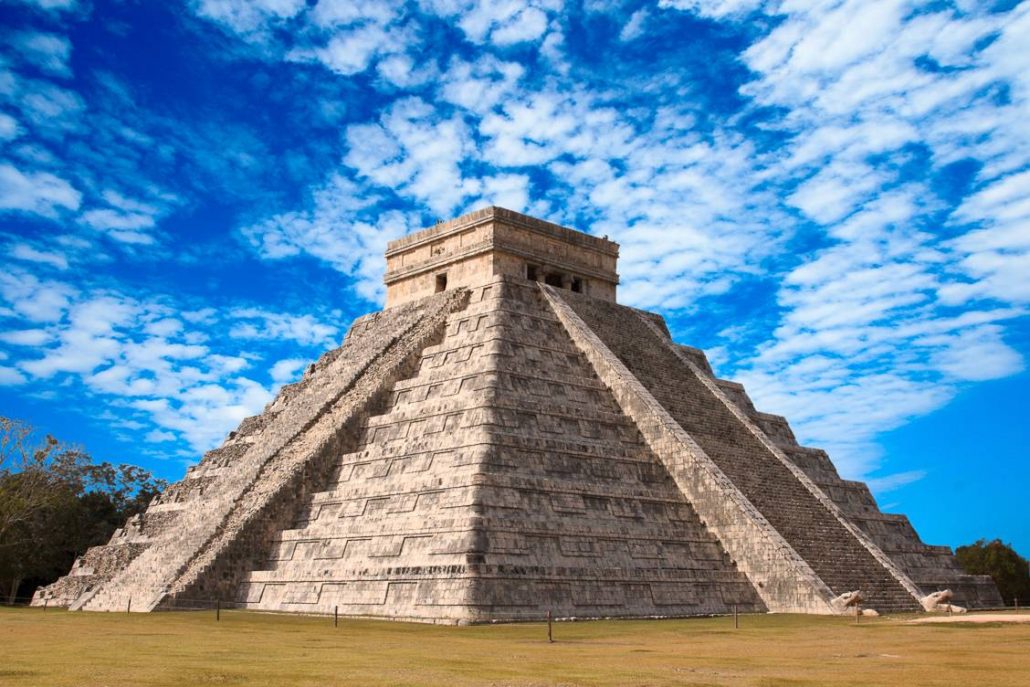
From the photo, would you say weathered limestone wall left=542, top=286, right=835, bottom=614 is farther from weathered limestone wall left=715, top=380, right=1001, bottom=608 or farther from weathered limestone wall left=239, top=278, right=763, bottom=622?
weathered limestone wall left=715, top=380, right=1001, bottom=608

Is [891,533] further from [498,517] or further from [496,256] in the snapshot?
[498,517]

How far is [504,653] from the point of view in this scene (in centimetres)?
1355

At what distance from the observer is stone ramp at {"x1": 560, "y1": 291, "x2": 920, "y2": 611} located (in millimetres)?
24391

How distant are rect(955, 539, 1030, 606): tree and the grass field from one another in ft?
88.7

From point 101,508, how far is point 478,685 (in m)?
36.0

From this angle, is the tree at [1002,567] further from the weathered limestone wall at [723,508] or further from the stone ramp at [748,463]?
the weathered limestone wall at [723,508]

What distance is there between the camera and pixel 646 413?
1056 inches

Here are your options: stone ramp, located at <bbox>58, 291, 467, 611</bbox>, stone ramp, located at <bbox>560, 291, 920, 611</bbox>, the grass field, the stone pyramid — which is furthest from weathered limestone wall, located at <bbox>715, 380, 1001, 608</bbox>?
stone ramp, located at <bbox>58, 291, 467, 611</bbox>

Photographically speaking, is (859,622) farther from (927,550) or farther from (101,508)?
(101,508)

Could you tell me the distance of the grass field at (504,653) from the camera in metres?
10.5

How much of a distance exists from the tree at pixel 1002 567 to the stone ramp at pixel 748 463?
18891 mm

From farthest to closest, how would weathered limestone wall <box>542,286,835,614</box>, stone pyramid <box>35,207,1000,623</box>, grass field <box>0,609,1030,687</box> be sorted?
weathered limestone wall <box>542,286,835,614</box> → stone pyramid <box>35,207,1000,623</box> → grass field <box>0,609,1030,687</box>

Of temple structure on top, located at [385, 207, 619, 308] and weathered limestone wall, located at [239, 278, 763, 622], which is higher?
temple structure on top, located at [385, 207, 619, 308]

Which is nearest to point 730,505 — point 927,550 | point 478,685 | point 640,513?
point 640,513
